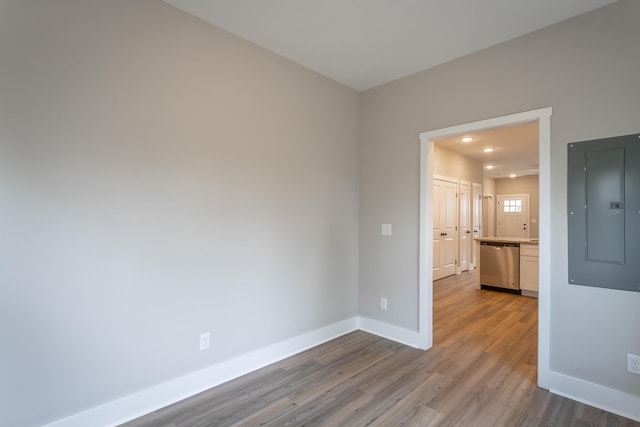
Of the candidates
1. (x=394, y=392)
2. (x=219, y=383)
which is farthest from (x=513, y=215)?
(x=219, y=383)

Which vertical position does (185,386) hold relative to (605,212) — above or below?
below

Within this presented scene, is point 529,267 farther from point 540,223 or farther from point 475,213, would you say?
point 540,223

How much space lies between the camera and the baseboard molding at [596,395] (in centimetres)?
210

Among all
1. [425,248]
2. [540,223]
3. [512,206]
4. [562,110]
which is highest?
[562,110]

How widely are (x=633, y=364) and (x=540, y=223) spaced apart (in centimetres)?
107

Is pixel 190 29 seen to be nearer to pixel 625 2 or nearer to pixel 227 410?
pixel 227 410

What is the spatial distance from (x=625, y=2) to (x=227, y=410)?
3.90 metres

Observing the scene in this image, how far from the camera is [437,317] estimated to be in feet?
13.9

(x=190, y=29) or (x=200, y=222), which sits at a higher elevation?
(x=190, y=29)

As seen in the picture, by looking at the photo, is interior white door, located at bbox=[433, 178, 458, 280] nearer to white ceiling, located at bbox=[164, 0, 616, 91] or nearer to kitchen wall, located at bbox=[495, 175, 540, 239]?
white ceiling, located at bbox=[164, 0, 616, 91]

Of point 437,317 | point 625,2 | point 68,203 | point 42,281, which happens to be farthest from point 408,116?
point 42,281

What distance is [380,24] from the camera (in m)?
2.46

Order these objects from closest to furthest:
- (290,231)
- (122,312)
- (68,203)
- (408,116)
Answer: (68,203) → (122,312) → (290,231) → (408,116)

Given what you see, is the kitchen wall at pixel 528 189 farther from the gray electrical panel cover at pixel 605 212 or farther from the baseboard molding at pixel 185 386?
the baseboard molding at pixel 185 386
